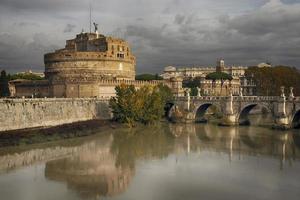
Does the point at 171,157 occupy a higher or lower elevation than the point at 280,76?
lower

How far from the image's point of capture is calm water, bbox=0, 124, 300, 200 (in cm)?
1422

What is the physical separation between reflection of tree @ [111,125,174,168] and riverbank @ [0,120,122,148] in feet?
5.72

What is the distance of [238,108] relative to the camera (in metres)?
33.4

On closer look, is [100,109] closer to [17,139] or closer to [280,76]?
[17,139]

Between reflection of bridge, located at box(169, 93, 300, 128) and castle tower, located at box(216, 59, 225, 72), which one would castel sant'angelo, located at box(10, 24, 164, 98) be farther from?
castle tower, located at box(216, 59, 225, 72)

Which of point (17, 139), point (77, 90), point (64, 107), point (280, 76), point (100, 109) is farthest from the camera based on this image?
point (280, 76)

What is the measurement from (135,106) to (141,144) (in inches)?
303

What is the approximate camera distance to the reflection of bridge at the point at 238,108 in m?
29.9

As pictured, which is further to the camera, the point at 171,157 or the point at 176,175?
the point at 171,157

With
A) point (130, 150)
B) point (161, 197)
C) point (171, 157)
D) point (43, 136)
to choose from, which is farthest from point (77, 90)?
point (161, 197)

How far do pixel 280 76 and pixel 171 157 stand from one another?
88.1 ft

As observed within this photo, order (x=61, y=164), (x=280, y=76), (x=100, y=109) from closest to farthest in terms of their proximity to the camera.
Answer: (x=61, y=164) → (x=100, y=109) → (x=280, y=76)

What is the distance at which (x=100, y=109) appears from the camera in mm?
34062

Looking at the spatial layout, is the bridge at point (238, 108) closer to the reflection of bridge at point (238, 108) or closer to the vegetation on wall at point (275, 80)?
the reflection of bridge at point (238, 108)
